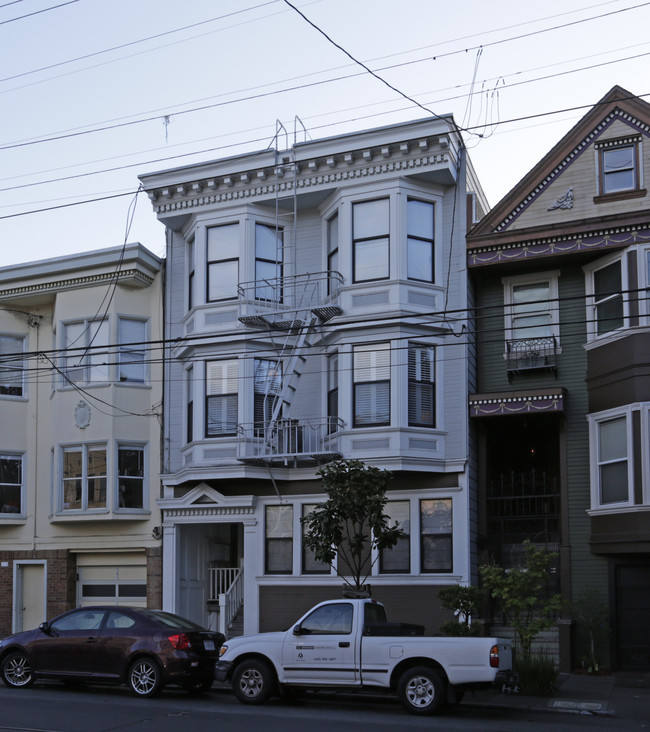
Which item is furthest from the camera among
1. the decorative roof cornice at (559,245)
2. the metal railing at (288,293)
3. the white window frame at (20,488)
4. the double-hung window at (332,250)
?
the white window frame at (20,488)

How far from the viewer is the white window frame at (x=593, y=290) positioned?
20.3 metres

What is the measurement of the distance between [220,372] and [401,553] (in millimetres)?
6005

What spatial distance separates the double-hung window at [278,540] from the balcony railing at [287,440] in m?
1.29

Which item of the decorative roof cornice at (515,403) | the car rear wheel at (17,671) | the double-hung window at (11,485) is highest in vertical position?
the decorative roof cornice at (515,403)

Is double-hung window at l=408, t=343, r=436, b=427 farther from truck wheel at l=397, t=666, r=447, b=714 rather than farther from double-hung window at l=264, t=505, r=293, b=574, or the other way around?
truck wheel at l=397, t=666, r=447, b=714

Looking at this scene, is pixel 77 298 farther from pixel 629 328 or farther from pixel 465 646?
pixel 465 646

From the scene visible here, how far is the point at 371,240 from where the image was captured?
2212 cm

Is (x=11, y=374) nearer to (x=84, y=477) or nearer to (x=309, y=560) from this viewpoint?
(x=84, y=477)

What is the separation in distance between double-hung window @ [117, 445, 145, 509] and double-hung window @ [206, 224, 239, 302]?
14.3 ft

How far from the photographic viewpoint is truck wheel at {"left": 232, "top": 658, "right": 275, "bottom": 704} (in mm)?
14852

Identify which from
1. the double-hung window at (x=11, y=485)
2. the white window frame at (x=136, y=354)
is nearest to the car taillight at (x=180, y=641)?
the white window frame at (x=136, y=354)

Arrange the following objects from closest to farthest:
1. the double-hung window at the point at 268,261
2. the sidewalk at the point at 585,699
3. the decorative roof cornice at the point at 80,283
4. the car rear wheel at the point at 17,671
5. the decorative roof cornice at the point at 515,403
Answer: the sidewalk at the point at 585,699 < the car rear wheel at the point at 17,671 < the decorative roof cornice at the point at 515,403 < the double-hung window at the point at 268,261 < the decorative roof cornice at the point at 80,283

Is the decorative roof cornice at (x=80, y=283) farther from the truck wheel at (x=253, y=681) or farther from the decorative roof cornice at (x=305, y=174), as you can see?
the truck wheel at (x=253, y=681)

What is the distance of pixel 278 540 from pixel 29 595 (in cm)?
745
